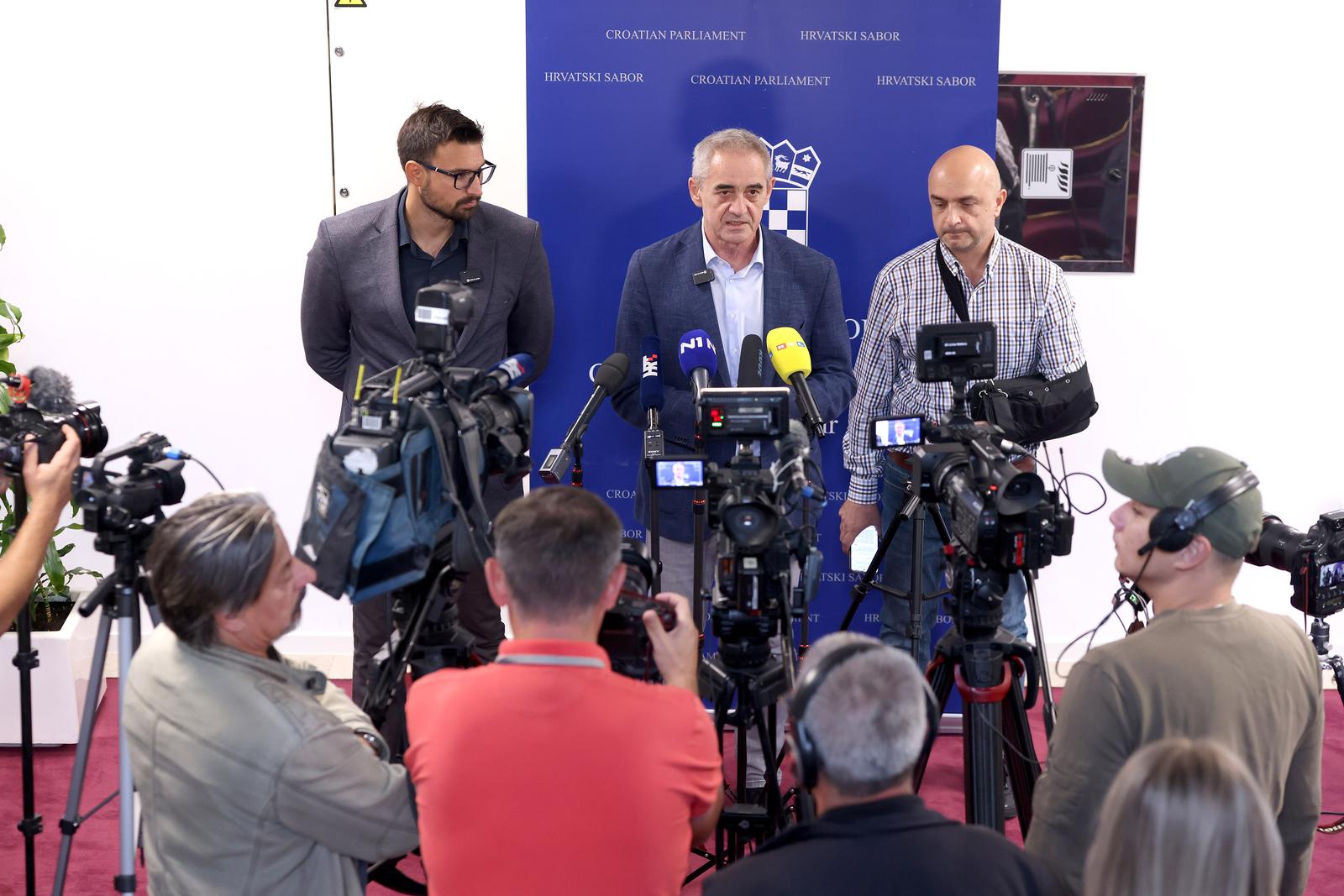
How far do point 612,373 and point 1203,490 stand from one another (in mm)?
1375

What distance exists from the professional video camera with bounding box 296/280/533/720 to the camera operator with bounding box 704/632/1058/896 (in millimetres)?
949

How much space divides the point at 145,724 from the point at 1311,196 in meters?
4.46

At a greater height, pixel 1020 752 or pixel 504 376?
pixel 504 376

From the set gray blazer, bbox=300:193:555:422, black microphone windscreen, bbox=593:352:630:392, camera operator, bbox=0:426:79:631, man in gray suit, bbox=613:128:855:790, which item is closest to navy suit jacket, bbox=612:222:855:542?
man in gray suit, bbox=613:128:855:790

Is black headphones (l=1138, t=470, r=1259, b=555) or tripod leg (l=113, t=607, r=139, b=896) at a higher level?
black headphones (l=1138, t=470, r=1259, b=555)

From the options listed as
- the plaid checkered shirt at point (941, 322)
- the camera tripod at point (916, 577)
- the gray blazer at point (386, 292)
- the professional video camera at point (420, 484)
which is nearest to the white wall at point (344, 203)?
the gray blazer at point (386, 292)

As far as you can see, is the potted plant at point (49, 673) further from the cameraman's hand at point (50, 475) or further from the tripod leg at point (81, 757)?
the cameraman's hand at point (50, 475)

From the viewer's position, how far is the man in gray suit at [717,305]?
3969 millimetres

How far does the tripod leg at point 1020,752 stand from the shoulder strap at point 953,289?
56.1 inches

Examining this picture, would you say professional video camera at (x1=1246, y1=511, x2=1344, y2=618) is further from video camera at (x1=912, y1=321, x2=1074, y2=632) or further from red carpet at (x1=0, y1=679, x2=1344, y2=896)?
red carpet at (x1=0, y1=679, x2=1344, y2=896)

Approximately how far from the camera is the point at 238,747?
2.11 meters

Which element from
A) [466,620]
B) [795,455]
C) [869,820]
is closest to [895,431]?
[795,455]

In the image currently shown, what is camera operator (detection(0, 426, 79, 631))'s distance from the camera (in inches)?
108

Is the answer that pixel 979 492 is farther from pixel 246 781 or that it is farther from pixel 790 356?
pixel 246 781
